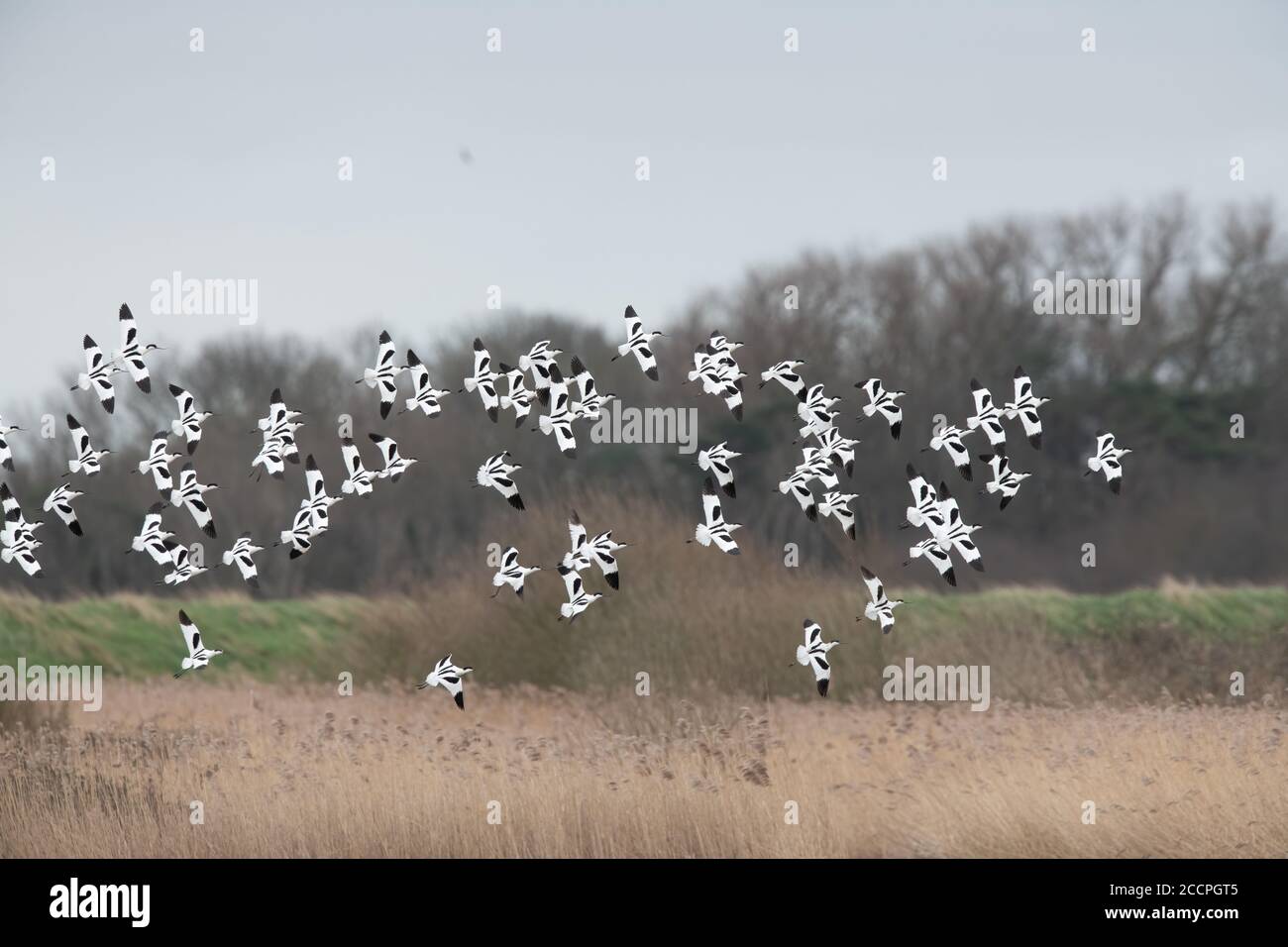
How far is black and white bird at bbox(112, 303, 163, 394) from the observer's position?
14.5 m

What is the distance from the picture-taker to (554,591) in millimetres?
18516

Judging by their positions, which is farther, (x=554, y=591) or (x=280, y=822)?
Answer: (x=554, y=591)

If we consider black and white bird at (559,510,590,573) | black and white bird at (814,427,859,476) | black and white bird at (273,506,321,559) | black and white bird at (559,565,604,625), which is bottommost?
black and white bird at (559,565,604,625)

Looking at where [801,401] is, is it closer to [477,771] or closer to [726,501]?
[477,771]

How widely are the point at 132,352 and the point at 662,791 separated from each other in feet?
19.1

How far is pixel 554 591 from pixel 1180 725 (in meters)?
6.66

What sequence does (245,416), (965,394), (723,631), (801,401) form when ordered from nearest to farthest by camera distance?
1. (801,401)
2. (723,631)
3. (965,394)
4. (245,416)

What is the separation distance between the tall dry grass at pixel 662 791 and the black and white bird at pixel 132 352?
3125 mm

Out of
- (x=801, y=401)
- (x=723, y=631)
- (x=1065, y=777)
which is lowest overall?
(x=1065, y=777)

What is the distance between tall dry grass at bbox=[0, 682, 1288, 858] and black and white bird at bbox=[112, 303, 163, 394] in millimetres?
3125

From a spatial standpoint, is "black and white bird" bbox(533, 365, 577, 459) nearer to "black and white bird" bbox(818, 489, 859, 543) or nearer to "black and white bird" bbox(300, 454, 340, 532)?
"black and white bird" bbox(300, 454, 340, 532)

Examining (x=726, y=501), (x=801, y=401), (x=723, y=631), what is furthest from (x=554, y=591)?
(x=726, y=501)

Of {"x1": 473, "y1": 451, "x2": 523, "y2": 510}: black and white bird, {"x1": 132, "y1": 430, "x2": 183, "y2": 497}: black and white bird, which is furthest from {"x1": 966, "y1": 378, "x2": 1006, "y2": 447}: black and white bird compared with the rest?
{"x1": 132, "y1": 430, "x2": 183, "y2": 497}: black and white bird
